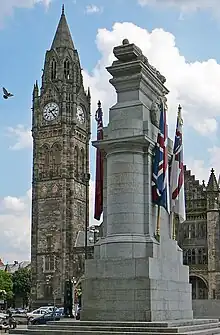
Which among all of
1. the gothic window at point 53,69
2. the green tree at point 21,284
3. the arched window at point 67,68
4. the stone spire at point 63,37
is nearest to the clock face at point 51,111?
the gothic window at point 53,69

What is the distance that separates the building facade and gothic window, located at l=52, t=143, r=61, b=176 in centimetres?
2210

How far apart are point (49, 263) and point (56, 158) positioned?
16013mm

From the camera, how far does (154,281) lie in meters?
20.6

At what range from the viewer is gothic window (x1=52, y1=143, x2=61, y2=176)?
9662 centimetres

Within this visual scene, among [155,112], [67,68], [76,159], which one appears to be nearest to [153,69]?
[155,112]

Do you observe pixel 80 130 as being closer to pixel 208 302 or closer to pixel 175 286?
pixel 208 302

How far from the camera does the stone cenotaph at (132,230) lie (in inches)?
812

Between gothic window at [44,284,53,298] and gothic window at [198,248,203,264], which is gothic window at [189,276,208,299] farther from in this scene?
gothic window at [44,284,53,298]

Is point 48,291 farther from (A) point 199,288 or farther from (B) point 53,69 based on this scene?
(B) point 53,69

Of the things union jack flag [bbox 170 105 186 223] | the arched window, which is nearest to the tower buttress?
the arched window

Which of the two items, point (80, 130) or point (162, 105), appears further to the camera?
point (80, 130)

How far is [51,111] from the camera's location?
100250 millimetres

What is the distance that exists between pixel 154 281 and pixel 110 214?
2838mm

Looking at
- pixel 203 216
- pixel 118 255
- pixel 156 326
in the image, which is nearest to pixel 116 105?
pixel 118 255
